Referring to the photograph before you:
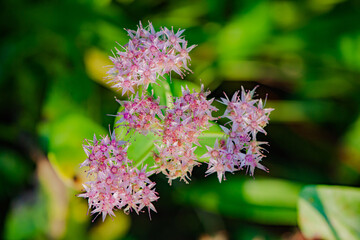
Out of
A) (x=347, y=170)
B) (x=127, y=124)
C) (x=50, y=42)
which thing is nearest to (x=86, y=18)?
(x=50, y=42)

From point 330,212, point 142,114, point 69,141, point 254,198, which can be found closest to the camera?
point 142,114

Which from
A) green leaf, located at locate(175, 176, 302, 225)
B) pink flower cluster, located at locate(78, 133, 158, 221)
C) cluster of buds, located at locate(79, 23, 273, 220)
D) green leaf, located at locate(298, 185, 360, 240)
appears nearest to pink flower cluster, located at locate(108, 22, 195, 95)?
cluster of buds, located at locate(79, 23, 273, 220)

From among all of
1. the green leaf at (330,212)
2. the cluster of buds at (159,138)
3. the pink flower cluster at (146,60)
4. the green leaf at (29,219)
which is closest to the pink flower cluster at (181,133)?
the cluster of buds at (159,138)

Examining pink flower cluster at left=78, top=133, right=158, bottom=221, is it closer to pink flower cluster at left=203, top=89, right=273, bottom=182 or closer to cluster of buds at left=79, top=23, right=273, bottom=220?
cluster of buds at left=79, top=23, right=273, bottom=220

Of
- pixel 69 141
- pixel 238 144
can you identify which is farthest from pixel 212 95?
pixel 69 141

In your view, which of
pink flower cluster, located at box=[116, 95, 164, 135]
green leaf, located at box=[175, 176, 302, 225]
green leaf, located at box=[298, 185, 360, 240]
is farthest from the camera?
green leaf, located at box=[175, 176, 302, 225]

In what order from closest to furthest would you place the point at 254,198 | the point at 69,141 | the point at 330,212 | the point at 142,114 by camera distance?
the point at 142,114, the point at 330,212, the point at 69,141, the point at 254,198

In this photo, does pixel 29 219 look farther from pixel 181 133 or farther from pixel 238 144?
pixel 238 144

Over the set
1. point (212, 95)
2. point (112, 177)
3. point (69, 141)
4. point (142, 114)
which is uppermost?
point (212, 95)
